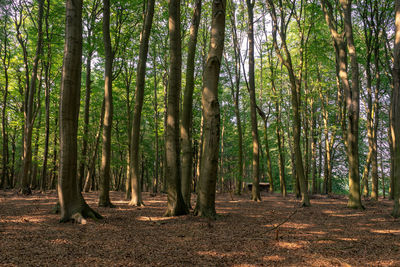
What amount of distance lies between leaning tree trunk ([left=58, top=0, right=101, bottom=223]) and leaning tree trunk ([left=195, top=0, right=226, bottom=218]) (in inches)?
122

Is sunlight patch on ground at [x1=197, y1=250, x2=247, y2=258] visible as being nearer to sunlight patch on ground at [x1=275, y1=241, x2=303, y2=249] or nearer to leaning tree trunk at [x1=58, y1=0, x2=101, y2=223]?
sunlight patch on ground at [x1=275, y1=241, x2=303, y2=249]

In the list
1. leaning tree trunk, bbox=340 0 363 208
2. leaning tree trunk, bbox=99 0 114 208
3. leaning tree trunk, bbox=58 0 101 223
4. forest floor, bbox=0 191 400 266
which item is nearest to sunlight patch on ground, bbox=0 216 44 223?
forest floor, bbox=0 191 400 266

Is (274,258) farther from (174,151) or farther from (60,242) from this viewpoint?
(174,151)

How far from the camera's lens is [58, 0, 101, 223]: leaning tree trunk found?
6453 millimetres

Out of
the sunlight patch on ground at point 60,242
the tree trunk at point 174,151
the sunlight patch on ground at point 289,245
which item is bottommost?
the sunlight patch on ground at point 289,245

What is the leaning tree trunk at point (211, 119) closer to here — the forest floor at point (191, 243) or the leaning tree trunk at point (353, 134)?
the forest floor at point (191, 243)

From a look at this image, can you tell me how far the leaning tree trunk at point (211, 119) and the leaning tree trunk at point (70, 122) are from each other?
3.09 metres

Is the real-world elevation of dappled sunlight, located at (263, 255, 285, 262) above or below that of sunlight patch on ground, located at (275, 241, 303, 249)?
above

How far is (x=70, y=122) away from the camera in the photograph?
6.64m

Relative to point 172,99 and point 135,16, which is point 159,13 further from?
point 172,99

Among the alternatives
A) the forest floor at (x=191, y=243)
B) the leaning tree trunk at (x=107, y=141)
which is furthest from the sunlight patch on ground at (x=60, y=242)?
the leaning tree trunk at (x=107, y=141)

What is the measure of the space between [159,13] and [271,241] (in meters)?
16.7

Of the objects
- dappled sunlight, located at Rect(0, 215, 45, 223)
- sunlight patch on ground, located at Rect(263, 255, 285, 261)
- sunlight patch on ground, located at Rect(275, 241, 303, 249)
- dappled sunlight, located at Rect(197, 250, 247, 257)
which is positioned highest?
sunlight patch on ground, located at Rect(263, 255, 285, 261)

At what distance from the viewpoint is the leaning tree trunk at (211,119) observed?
7016 mm
